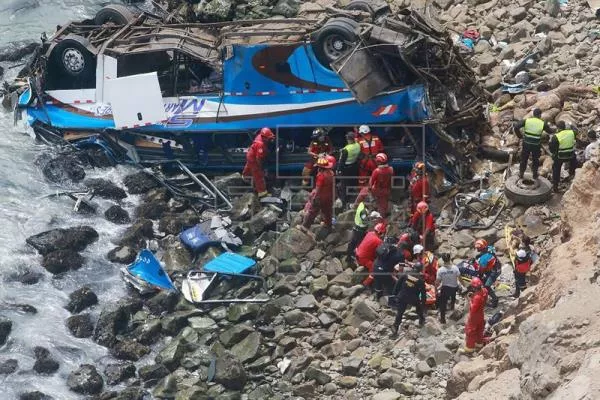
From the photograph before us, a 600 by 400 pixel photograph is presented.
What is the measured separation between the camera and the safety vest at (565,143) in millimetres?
14578

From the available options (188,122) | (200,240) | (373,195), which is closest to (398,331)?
(373,195)

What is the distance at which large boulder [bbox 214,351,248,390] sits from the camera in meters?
12.9

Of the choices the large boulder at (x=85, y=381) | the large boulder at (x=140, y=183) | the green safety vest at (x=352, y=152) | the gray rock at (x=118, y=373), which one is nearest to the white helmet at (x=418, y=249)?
the green safety vest at (x=352, y=152)

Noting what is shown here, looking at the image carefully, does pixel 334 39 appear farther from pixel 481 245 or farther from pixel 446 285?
pixel 446 285

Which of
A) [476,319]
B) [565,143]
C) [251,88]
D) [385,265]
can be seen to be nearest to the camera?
[476,319]

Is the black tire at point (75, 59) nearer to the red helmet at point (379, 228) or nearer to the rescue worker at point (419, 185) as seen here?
the rescue worker at point (419, 185)

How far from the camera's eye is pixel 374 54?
614 inches

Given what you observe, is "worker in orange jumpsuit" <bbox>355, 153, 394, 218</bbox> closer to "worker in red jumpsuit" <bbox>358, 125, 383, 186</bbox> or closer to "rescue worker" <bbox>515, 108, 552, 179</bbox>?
"worker in red jumpsuit" <bbox>358, 125, 383, 186</bbox>

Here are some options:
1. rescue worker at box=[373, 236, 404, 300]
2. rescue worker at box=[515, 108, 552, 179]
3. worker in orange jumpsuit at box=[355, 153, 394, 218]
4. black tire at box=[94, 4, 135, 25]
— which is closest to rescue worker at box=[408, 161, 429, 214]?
worker in orange jumpsuit at box=[355, 153, 394, 218]

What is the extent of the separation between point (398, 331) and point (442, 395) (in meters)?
1.42

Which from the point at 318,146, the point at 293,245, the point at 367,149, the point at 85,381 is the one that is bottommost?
the point at 85,381

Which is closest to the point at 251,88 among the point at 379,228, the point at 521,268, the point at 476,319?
the point at 379,228

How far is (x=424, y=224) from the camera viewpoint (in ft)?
47.0

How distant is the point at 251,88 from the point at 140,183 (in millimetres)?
2477
